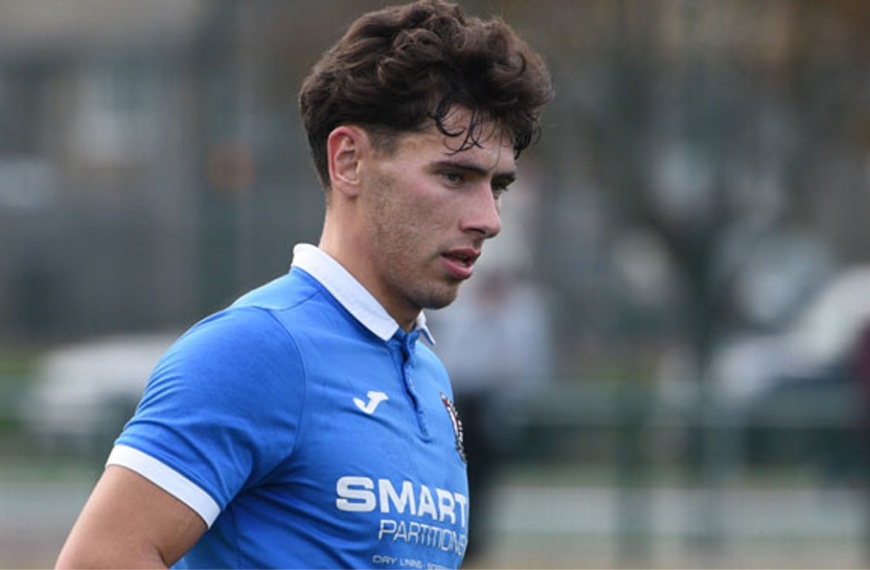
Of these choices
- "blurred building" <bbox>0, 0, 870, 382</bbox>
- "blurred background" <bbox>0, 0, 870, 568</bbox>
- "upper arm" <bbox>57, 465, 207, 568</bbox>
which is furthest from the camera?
"blurred building" <bbox>0, 0, 870, 382</bbox>

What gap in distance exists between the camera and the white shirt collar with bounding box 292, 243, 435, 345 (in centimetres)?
375

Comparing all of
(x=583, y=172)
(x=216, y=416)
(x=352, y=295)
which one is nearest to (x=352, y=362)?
(x=352, y=295)

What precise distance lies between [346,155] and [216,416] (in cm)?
63

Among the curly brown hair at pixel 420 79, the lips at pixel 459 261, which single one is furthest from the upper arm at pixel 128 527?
the curly brown hair at pixel 420 79

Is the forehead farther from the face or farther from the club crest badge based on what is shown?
the club crest badge

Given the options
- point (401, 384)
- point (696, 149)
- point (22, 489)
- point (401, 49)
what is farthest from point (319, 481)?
point (696, 149)

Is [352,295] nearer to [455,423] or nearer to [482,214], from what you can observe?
[482,214]

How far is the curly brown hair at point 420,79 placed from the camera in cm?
369

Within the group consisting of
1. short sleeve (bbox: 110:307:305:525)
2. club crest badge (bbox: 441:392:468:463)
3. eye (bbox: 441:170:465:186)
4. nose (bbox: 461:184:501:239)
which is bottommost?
short sleeve (bbox: 110:307:305:525)

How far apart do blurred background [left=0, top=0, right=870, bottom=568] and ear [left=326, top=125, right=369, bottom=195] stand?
7586mm

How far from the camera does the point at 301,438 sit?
3482mm

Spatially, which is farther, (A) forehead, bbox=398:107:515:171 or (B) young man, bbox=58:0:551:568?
(A) forehead, bbox=398:107:515:171

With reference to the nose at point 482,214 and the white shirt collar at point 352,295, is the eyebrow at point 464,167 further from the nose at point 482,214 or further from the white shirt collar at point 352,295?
the white shirt collar at point 352,295

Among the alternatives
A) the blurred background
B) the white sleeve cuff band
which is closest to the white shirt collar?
the white sleeve cuff band
